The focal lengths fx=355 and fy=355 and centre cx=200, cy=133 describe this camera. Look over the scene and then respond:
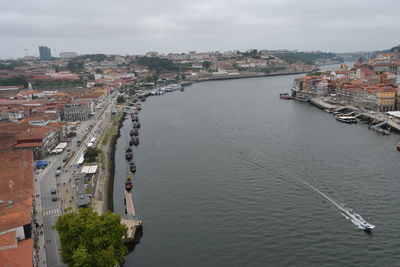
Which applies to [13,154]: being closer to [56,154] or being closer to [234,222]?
[56,154]

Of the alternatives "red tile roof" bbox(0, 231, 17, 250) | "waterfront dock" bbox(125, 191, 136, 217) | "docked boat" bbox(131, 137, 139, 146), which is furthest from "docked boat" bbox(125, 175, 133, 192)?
"docked boat" bbox(131, 137, 139, 146)

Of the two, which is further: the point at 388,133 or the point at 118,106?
the point at 118,106

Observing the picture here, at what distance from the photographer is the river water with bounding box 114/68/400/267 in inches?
440

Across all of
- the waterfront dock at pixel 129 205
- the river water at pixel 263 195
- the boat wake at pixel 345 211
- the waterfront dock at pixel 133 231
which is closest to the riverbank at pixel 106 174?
the river water at pixel 263 195

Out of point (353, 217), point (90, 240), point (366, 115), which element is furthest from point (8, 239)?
point (366, 115)

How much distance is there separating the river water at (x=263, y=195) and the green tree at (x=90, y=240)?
67.4 inches

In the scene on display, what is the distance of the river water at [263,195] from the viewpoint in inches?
440

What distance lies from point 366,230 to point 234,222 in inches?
176

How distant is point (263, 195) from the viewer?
14828mm

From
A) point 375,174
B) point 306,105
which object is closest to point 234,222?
point 375,174

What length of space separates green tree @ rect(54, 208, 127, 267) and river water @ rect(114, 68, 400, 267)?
1713mm

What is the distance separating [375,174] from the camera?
Answer: 16.8 m

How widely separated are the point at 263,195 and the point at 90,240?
25.6 feet

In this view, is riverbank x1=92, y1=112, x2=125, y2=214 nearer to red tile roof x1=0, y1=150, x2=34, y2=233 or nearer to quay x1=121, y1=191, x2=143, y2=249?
quay x1=121, y1=191, x2=143, y2=249
